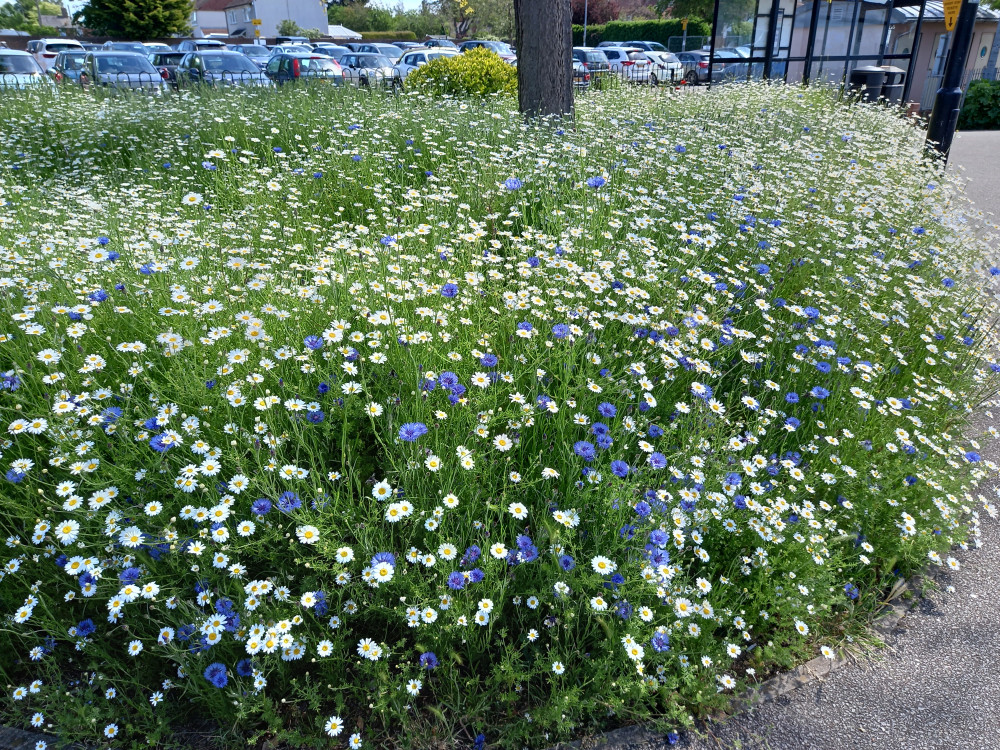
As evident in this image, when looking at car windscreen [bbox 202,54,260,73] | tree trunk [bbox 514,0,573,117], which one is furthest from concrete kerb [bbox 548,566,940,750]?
car windscreen [bbox 202,54,260,73]

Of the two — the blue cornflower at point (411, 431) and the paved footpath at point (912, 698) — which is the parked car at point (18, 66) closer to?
the blue cornflower at point (411, 431)

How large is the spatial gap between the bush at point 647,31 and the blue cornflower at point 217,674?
173ft

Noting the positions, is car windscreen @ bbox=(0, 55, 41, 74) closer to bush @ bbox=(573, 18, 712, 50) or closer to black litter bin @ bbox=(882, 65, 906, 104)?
black litter bin @ bbox=(882, 65, 906, 104)

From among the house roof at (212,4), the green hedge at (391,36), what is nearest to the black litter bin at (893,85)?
the green hedge at (391,36)

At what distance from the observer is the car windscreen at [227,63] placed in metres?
18.5

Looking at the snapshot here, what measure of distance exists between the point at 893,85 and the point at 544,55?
12.7 meters

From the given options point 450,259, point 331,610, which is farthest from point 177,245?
point 331,610

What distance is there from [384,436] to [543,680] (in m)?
1.18

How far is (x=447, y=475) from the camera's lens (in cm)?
255

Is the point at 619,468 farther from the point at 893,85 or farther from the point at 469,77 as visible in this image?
the point at 893,85

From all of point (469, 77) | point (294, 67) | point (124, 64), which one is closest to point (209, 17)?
point (124, 64)

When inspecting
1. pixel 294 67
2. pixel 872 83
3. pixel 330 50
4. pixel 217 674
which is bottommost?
pixel 217 674

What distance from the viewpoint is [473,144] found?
6617mm

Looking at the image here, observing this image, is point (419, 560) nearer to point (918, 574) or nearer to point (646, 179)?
point (918, 574)
